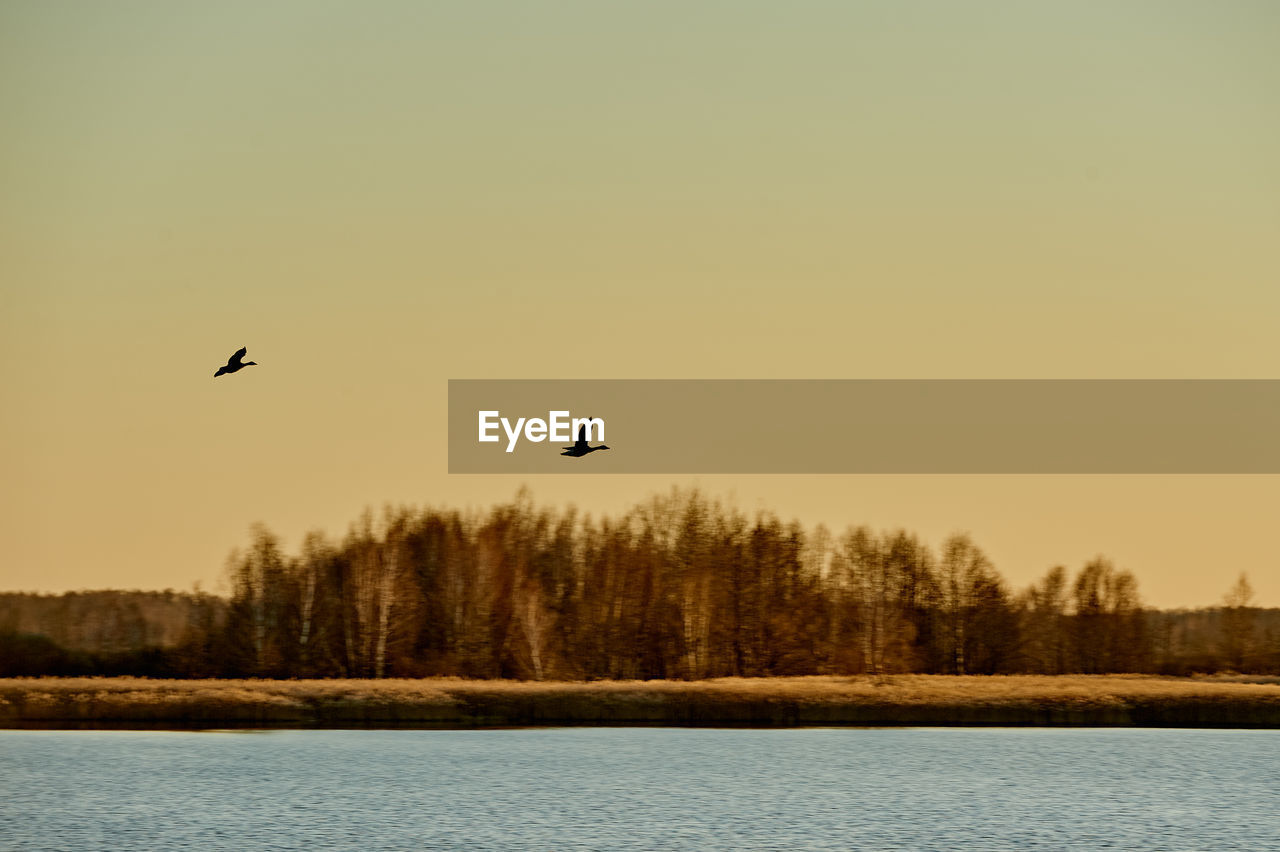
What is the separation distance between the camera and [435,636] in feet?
319

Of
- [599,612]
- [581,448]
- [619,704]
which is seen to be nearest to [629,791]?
[581,448]

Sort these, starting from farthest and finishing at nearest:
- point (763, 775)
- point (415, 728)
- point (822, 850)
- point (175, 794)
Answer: point (415, 728)
point (763, 775)
point (175, 794)
point (822, 850)

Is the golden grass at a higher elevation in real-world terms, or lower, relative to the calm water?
higher

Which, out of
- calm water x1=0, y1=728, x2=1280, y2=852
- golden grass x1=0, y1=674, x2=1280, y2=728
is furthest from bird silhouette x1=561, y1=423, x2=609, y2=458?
golden grass x1=0, y1=674, x2=1280, y2=728

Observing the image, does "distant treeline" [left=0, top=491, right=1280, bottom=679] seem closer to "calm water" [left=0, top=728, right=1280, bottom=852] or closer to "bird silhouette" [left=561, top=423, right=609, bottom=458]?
"calm water" [left=0, top=728, right=1280, bottom=852]

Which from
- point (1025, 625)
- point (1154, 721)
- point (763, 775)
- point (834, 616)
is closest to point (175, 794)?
point (763, 775)

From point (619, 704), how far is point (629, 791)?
30760 millimetres

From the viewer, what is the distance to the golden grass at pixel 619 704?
247ft

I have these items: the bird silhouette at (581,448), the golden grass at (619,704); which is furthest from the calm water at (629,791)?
the bird silhouette at (581,448)

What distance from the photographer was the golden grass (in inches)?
2968

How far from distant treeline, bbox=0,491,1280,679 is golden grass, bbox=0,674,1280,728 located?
13030 millimetres

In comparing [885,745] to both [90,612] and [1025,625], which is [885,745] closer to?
[1025,625]

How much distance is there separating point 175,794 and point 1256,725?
5455 cm

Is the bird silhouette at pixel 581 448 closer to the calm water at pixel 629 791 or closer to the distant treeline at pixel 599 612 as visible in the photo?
the calm water at pixel 629 791
